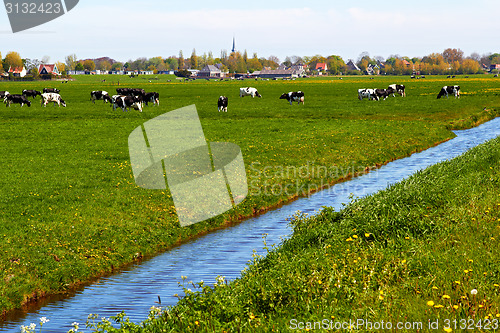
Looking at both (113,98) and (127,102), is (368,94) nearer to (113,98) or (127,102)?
(127,102)

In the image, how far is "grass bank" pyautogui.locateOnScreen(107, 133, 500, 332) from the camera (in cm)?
799

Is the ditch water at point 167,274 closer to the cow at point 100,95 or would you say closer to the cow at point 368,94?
the cow at point 368,94

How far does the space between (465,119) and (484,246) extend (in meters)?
41.4

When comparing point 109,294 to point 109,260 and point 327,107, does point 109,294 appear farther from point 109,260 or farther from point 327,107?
point 327,107

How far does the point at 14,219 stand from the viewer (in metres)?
16.6

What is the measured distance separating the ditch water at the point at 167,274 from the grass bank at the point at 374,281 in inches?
40.2

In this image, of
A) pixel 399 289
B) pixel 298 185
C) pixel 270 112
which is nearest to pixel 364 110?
pixel 270 112
